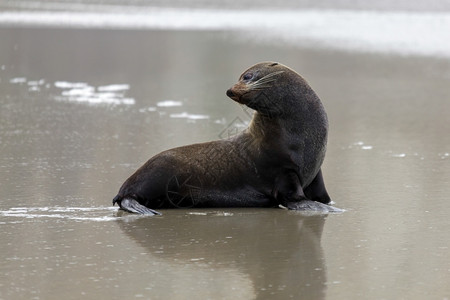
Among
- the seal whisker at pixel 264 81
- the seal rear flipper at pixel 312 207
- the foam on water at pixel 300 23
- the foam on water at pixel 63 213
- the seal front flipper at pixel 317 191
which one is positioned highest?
the seal whisker at pixel 264 81

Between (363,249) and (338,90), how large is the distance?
24.2 ft

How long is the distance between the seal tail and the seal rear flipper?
85 cm

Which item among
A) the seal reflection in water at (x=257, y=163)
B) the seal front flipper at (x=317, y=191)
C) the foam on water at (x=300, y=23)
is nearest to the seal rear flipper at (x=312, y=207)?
the seal reflection in water at (x=257, y=163)

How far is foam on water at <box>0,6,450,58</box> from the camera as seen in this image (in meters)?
18.5

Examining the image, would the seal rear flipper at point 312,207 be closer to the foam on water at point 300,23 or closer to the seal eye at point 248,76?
the seal eye at point 248,76

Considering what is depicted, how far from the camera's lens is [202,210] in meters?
6.39

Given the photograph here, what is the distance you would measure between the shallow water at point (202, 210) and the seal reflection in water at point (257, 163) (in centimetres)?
19

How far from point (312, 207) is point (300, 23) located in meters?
18.0

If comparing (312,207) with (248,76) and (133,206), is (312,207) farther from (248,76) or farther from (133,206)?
(133,206)

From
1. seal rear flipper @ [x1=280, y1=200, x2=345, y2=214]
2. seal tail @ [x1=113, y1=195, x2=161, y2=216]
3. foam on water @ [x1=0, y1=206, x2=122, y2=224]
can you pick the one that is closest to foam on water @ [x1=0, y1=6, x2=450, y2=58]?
seal rear flipper @ [x1=280, y1=200, x2=345, y2=214]

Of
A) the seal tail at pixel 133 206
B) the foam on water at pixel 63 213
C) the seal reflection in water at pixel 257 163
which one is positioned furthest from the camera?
the seal reflection in water at pixel 257 163

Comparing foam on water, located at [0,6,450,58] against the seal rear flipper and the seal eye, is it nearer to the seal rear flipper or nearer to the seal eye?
the seal eye

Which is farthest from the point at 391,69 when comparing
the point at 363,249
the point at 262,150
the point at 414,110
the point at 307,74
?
the point at 363,249

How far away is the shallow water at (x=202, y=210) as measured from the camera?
4.66m
